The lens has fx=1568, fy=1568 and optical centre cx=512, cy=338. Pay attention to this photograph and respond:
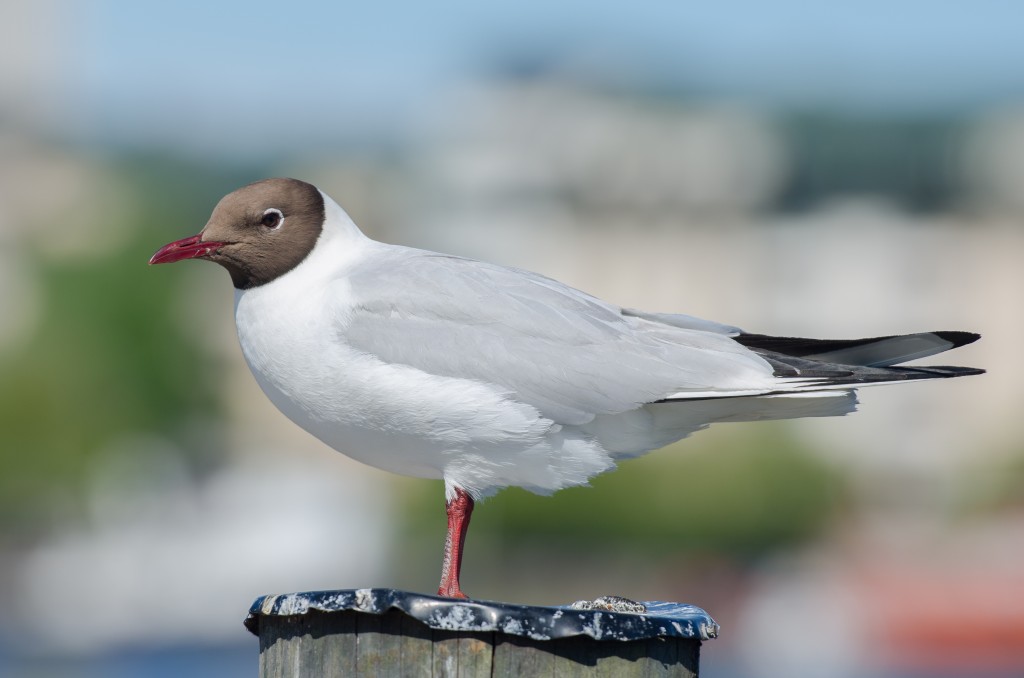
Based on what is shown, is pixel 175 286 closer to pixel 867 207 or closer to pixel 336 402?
pixel 867 207

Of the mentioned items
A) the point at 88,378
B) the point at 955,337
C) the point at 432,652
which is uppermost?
the point at 88,378

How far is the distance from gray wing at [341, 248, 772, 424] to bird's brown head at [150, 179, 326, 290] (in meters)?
0.19

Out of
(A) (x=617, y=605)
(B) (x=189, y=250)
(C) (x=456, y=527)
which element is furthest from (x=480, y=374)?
(B) (x=189, y=250)

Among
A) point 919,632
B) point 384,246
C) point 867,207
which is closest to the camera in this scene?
point 384,246

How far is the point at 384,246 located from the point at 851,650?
26.0m

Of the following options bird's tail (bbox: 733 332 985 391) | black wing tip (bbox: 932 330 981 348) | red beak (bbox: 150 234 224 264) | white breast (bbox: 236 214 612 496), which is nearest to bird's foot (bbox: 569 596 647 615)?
white breast (bbox: 236 214 612 496)

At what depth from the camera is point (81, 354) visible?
2739cm

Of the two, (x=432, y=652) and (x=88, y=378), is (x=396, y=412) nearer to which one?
(x=432, y=652)

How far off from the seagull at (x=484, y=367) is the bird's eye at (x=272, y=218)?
0.01 m

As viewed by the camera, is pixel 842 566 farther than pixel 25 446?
Yes

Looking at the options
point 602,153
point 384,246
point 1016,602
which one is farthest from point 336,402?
point 602,153

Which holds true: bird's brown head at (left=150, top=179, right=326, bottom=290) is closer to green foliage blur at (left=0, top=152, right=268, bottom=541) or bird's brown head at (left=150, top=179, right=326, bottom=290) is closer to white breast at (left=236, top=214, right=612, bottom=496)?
white breast at (left=236, top=214, right=612, bottom=496)

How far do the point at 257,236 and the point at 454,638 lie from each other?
1.50 metres

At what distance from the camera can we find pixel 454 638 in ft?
8.98
